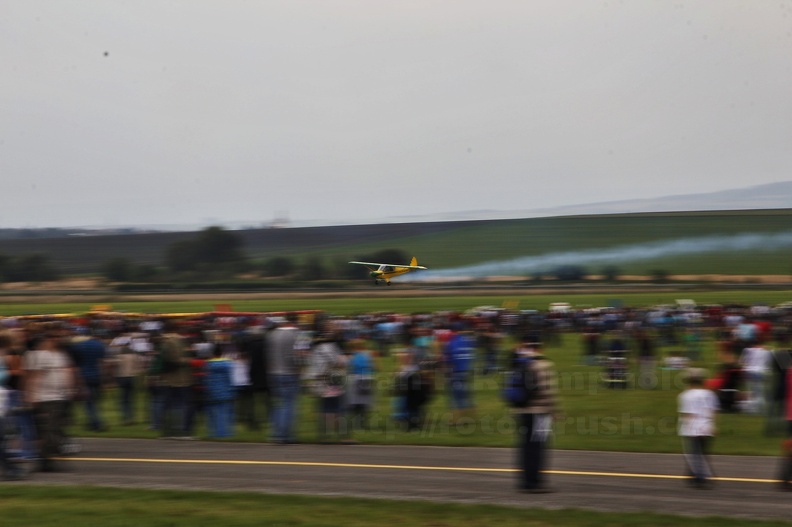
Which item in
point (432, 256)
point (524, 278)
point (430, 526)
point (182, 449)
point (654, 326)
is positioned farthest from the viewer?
point (432, 256)

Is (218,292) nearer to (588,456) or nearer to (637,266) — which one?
(637,266)

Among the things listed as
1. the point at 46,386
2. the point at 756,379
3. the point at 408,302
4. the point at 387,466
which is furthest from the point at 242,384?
the point at 408,302

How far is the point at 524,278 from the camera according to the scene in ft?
231

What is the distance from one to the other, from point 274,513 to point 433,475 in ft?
8.71

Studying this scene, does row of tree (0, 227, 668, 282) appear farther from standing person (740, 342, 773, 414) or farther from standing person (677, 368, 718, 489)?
standing person (677, 368, 718, 489)

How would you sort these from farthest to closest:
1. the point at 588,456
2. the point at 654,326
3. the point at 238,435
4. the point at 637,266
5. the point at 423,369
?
the point at 637,266 → the point at 654,326 → the point at 423,369 → the point at 238,435 → the point at 588,456

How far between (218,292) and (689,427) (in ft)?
188

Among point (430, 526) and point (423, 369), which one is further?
point (423, 369)

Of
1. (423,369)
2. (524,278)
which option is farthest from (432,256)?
(423,369)

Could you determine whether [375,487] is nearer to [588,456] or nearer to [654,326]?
[588,456]

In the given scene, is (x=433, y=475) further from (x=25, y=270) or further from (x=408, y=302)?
(x=25, y=270)

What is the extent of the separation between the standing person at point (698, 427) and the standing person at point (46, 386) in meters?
7.83

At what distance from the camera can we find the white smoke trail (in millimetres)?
72625

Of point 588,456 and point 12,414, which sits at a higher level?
point 12,414
